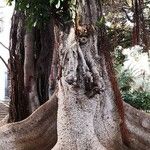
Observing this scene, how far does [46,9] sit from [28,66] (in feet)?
4.58

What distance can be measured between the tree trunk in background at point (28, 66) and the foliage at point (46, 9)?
2.87ft

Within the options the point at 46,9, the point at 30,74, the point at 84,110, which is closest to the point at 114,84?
the point at 84,110

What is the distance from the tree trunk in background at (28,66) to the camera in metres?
5.18

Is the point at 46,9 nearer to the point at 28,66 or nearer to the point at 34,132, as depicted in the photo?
the point at 34,132

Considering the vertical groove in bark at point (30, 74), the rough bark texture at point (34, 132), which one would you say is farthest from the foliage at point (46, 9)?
the vertical groove in bark at point (30, 74)

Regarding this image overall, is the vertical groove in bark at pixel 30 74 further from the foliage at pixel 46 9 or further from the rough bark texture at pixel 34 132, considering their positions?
the foliage at pixel 46 9

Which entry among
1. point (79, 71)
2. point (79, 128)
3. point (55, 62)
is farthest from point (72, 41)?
point (55, 62)

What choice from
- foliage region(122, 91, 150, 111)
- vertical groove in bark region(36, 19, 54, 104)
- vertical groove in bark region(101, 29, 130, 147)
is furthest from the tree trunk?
foliage region(122, 91, 150, 111)

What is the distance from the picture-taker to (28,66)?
5.28 meters

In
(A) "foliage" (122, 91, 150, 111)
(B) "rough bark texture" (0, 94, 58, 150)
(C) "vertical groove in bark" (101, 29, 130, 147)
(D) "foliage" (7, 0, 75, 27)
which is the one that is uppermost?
(D) "foliage" (7, 0, 75, 27)

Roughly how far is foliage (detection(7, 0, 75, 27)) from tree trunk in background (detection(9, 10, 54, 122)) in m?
0.87

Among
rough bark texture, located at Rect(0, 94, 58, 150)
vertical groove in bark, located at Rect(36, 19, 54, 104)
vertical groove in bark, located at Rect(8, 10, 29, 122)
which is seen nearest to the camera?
rough bark texture, located at Rect(0, 94, 58, 150)

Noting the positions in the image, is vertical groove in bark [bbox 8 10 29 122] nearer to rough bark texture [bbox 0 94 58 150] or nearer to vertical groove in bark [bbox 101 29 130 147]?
rough bark texture [bbox 0 94 58 150]

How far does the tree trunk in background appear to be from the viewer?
5184 mm
